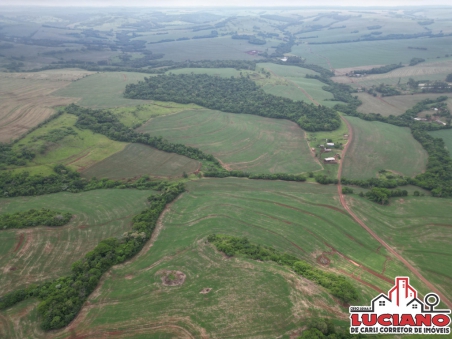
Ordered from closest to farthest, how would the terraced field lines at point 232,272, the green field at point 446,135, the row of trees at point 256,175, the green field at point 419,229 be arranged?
the terraced field lines at point 232,272 → the green field at point 419,229 → the row of trees at point 256,175 → the green field at point 446,135

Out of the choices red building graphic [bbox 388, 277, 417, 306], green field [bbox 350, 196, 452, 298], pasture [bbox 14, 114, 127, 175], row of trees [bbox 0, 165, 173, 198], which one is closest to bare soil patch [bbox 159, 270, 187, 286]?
red building graphic [bbox 388, 277, 417, 306]

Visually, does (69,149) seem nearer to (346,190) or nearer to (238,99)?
(238,99)

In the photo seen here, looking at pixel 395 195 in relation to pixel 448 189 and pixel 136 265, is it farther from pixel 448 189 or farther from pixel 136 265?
pixel 136 265

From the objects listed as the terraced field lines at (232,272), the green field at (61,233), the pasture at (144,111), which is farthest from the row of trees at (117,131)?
the green field at (61,233)

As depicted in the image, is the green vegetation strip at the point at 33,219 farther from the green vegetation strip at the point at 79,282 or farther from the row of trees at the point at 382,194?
the row of trees at the point at 382,194

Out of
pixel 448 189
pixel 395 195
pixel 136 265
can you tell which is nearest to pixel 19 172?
pixel 136 265

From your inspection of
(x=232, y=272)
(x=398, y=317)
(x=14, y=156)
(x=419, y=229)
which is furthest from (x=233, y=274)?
(x=14, y=156)
